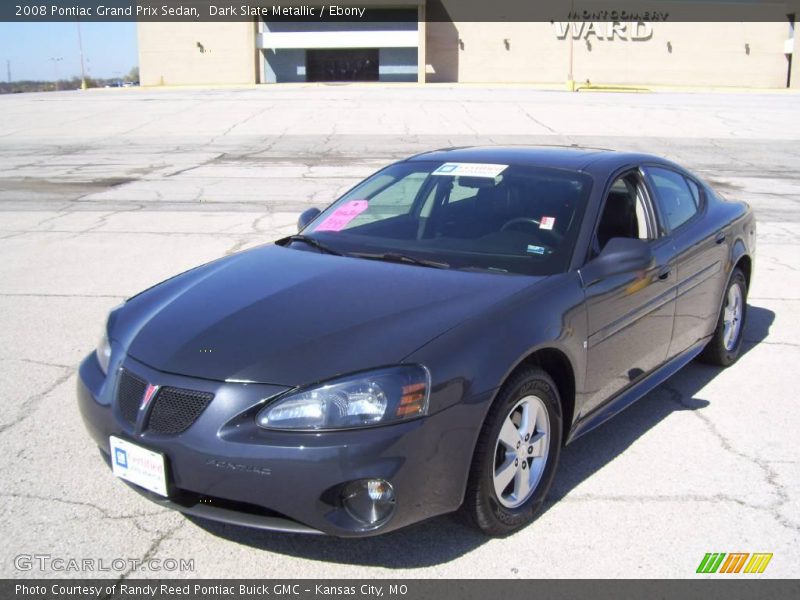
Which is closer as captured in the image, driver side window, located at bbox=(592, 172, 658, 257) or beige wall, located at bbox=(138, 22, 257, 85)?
driver side window, located at bbox=(592, 172, 658, 257)

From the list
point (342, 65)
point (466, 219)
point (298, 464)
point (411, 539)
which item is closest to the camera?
point (298, 464)

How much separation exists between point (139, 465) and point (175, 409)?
28cm

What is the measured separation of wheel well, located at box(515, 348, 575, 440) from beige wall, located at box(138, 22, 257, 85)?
2125 inches

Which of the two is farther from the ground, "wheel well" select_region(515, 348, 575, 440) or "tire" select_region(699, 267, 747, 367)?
"wheel well" select_region(515, 348, 575, 440)

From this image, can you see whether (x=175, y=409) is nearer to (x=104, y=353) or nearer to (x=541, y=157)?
(x=104, y=353)

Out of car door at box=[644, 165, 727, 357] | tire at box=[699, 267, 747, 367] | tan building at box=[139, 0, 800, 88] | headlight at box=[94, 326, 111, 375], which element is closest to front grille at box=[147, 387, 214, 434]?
headlight at box=[94, 326, 111, 375]

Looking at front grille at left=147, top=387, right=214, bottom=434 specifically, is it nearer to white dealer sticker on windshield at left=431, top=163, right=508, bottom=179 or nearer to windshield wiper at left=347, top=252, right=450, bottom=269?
windshield wiper at left=347, top=252, right=450, bottom=269

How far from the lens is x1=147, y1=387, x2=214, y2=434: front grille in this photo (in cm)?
297

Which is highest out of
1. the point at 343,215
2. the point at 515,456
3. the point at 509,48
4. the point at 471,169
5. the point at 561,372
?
the point at 509,48

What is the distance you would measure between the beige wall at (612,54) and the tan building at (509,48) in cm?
7

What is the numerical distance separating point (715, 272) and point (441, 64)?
5209 centimetres

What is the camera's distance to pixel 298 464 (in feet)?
9.26

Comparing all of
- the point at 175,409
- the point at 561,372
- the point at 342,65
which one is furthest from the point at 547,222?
the point at 342,65

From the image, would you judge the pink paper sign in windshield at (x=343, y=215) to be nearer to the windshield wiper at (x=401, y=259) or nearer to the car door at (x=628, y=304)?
the windshield wiper at (x=401, y=259)
